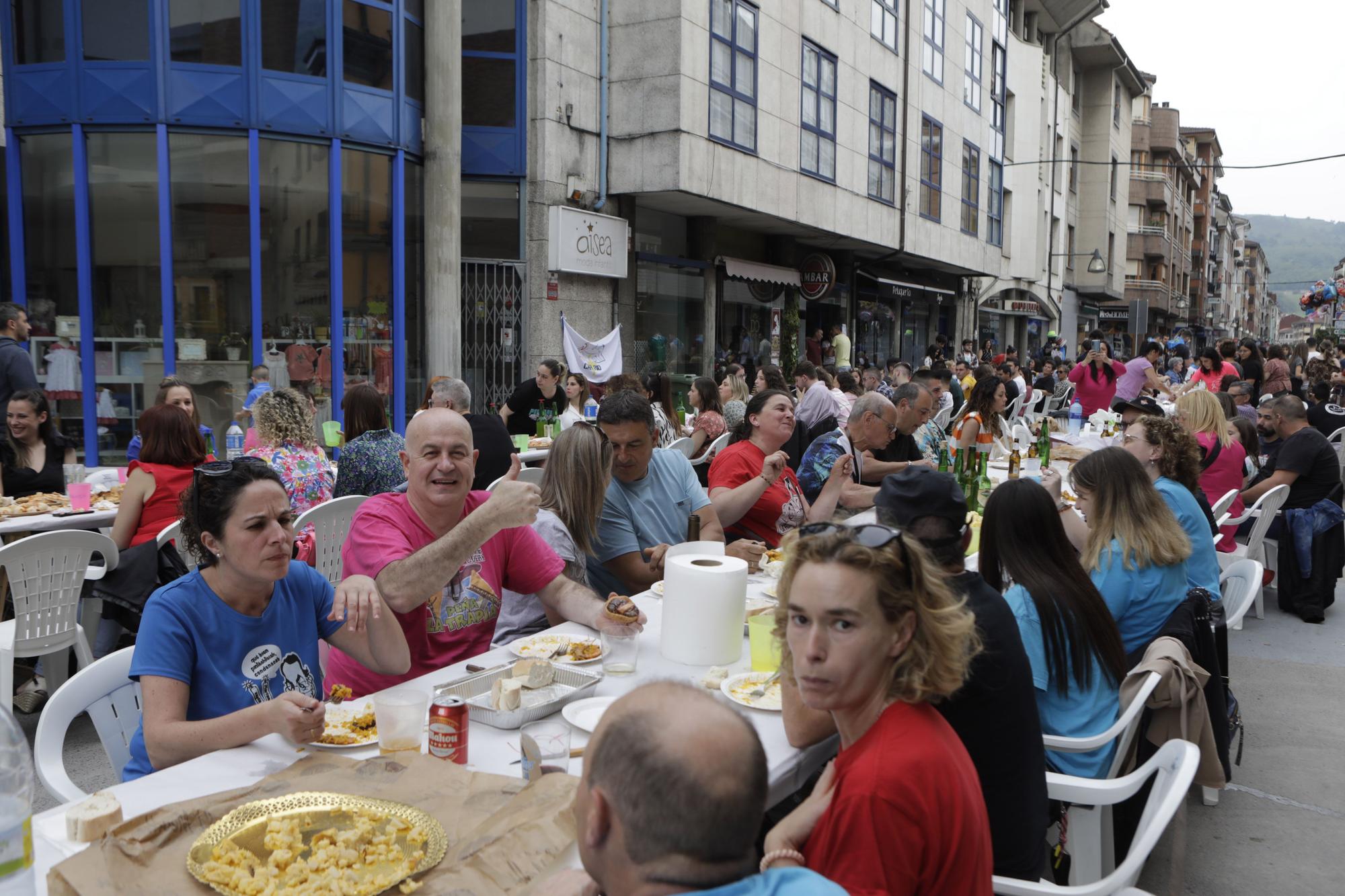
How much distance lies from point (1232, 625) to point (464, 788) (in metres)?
4.04

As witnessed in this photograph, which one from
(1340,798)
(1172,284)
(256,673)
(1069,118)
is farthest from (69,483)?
(1172,284)

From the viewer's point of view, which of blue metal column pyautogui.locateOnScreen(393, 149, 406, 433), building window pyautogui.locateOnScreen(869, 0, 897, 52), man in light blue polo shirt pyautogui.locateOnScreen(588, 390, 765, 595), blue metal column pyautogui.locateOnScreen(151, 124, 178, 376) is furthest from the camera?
building window pyautogui.locateOnScreen(869, 0, 897, 52)

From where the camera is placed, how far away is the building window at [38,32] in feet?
34.8

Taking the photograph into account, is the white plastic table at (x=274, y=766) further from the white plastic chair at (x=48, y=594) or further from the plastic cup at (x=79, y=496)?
the plastic cup at (x=79, y=496)

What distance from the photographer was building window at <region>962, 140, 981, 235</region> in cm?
2494

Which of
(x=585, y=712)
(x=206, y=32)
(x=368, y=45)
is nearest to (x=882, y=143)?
(x=368, y=45)

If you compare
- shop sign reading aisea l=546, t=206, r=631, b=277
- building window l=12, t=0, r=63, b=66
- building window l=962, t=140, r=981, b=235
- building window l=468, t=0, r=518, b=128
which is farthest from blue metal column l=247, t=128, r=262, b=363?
building window l=962, t=140, r=981, b=235

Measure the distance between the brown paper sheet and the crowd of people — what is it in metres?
0.25

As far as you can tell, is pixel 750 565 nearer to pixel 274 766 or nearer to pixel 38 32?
pixel 274 766

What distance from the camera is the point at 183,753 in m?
2.36

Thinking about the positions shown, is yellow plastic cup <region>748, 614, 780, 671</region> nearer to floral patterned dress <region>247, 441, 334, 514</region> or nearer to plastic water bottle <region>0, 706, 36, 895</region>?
plastic water bottle <region>0, 706, 36, 895</region>

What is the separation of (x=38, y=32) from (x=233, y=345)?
3.95 metres

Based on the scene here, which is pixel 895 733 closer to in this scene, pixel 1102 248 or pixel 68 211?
pixel 68 211

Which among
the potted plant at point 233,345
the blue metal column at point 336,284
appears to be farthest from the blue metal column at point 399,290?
the potted plant at point 233,345
